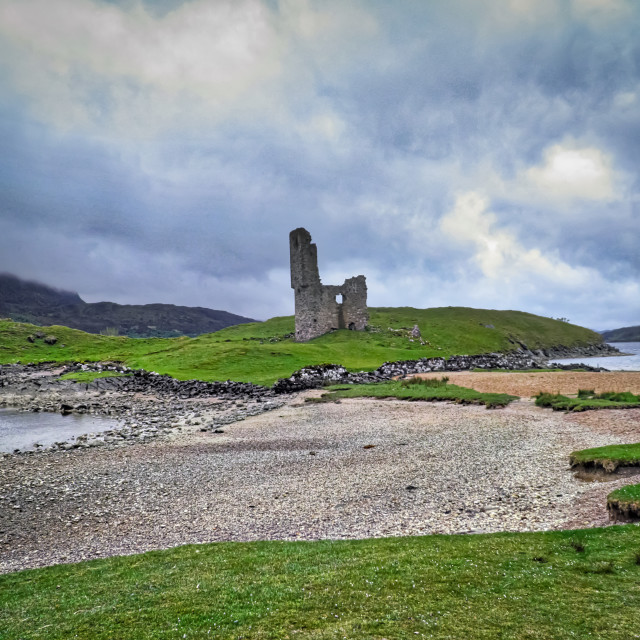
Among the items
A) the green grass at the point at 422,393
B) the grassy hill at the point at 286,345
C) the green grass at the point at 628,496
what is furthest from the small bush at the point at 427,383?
the green grass at the point at 628,496

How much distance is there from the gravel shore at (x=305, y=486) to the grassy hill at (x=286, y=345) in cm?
2670

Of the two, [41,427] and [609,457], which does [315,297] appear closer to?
[41,427]

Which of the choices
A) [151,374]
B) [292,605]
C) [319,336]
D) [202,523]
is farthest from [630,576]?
[319,336]

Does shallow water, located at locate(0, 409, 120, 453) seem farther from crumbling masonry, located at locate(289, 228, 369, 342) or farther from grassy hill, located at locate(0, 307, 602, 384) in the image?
crumbling masonry, located at locate(289, 228, 369, 342)

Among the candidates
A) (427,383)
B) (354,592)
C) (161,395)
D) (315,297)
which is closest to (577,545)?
(354,592)

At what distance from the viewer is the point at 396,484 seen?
14922mm

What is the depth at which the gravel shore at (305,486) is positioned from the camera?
11.5 m

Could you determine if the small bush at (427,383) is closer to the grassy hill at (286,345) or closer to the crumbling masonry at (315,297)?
the grassy hill at (286,345)

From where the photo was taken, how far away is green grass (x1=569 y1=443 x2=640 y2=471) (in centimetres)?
1405

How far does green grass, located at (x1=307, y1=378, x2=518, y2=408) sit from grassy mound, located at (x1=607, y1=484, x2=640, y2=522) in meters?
19.3

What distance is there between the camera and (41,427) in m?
31.1

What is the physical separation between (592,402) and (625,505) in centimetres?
1982

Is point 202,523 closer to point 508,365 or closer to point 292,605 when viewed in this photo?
point 292,605

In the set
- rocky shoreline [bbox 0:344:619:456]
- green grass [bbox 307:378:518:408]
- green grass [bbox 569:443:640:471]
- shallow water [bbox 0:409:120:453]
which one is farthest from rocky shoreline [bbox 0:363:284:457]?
green grass [bbox 569:443:640:471]
